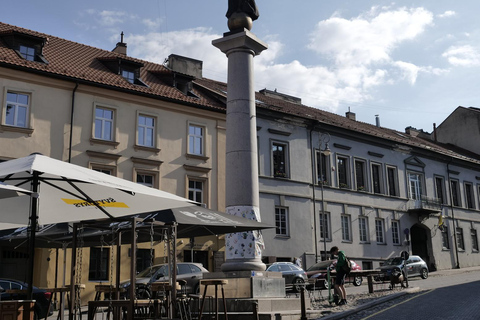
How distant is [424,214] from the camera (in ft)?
137

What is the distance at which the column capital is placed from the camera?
15367 millimetres

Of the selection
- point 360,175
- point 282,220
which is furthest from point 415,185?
point 282,220

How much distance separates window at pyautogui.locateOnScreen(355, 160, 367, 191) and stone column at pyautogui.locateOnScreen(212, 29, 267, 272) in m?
23.5

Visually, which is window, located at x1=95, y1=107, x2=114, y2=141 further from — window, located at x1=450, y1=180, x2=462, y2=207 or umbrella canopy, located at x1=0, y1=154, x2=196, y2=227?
window, located at x1=450, y1=180, x2=462, y2=207

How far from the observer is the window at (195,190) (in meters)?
28.2

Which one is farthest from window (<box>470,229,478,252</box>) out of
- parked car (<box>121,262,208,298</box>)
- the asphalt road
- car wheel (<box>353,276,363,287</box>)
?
parked car (<box>121,262,208,298</box>)

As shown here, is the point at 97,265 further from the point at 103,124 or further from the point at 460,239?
the point at 460,239

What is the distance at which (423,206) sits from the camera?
41.5 meters

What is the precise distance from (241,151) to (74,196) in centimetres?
582

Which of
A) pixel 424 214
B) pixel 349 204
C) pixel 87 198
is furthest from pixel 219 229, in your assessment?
pixel 424 214

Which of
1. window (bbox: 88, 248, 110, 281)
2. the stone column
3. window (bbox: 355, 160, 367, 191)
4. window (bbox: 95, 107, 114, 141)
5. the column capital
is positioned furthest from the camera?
window (bbox: 355, 160, 367, 191)

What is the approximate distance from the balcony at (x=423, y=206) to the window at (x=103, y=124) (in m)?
Result: 24.1

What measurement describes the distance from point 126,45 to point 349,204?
56.6 ft

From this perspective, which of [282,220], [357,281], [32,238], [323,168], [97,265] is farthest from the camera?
[323,168]
